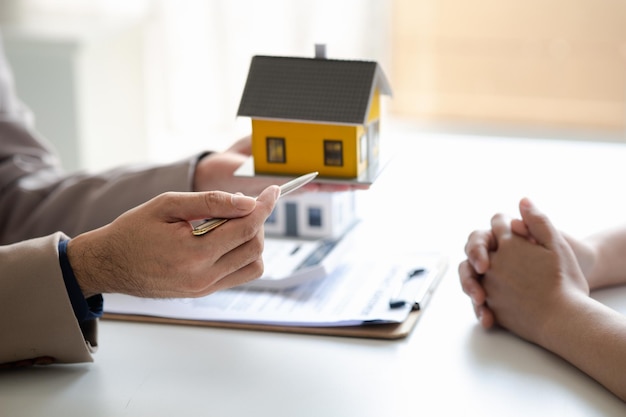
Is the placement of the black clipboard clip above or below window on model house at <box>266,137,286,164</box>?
below

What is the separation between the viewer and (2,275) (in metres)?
1.01

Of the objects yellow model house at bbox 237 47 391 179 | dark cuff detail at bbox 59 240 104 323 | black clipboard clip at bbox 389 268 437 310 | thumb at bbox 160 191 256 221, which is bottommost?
black clipboard clip at bbox 389 268 437 310

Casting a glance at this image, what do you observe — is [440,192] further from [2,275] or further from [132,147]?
[132,147]

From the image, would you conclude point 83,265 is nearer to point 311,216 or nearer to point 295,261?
point 295,261

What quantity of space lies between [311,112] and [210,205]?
243 mm

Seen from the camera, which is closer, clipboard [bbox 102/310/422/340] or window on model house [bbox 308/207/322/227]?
clipboard [bbox 102/310/422/340]

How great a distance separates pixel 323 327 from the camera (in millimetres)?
1118

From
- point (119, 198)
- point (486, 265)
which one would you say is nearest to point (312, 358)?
point (486, 265)

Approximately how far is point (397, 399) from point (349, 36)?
9.81ft

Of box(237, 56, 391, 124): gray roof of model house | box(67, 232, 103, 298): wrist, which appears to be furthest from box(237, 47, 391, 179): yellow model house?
box(67, 232, 103, 298): wrist

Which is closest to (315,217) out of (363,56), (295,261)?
(295,261)

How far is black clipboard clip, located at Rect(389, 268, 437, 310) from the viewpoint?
1.16 meters

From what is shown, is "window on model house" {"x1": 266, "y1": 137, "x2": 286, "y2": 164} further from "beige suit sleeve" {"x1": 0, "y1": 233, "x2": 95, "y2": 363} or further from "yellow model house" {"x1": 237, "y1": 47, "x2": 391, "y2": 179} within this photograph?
"beige suit sleeve" {"x1": 0, "y1": 233, "x2": 95, "y2": 363}

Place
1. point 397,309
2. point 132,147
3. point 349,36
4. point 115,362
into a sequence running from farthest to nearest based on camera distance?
point 349,36, point 132,147, point 397,309, point 115,362
